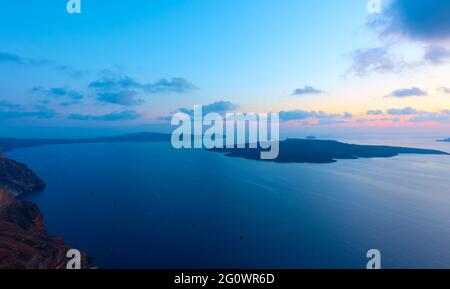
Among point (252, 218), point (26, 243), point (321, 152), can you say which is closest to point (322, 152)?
point (321, 152)

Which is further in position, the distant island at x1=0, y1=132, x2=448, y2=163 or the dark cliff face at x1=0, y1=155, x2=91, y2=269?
the distant island at x1=0, y1=132, x2=448, y2=163

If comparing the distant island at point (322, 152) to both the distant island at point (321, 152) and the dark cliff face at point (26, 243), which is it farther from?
the dark cliff face at point (26, 243)

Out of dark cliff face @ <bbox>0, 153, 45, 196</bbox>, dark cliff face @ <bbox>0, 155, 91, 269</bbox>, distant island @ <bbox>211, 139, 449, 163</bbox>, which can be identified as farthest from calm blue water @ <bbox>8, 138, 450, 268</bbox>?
distant island @ <bbox>211, 139, 449, 163</bbox>

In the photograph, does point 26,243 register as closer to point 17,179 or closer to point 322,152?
point 17,179

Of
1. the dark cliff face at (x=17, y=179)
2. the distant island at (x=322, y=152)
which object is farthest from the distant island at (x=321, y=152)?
the dark cliff face at (x=17, y=179)

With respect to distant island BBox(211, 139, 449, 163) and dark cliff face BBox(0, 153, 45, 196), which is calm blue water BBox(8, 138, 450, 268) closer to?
dark cliff face BBox(0, 153, 45, 196)

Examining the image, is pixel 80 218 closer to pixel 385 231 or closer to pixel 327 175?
pixel 385 231
